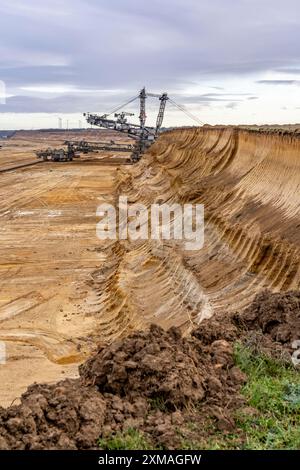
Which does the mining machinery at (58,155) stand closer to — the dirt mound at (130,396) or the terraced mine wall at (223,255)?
the terraced mine wall at (223,255)

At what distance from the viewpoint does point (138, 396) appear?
6.02 meters

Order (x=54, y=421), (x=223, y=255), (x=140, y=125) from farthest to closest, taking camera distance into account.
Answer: (x=140, y=125) → (x=223, y=255) → (x=54, y=421)

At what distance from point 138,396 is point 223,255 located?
353 inches

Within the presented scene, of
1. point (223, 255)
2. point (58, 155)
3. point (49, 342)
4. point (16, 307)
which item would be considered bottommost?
point (58, 155)

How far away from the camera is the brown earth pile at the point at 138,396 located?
5.30m

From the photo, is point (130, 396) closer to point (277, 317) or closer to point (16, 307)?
point (277, 317)

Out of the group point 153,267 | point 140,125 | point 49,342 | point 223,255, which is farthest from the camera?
point 140,125

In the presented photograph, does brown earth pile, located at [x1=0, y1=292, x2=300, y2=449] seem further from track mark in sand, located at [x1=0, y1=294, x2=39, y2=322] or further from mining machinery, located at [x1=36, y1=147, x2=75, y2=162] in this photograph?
mining machinery, located at [x1=36, y1=147, x2=75, y2=162]

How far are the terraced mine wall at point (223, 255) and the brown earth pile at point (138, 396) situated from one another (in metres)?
4.44

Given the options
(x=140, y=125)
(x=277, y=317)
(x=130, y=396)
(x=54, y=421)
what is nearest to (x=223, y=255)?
(x=277, y=317)

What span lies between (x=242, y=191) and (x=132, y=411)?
45.3 feet

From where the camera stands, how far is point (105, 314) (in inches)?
563

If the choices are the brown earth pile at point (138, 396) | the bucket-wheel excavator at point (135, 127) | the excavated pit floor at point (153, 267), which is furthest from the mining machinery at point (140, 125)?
the brown earth pile at point (138, 396)

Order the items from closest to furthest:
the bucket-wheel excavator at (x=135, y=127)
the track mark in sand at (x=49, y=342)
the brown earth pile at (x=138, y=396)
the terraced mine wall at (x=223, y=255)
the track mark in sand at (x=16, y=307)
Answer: the brown earth pile at (x=138, y=396), the track mark in sand at (x=49, y=342), the terraced mine wall at (x=223, y=255), the track mark in sand at (x=16, y=307), the bucket-wheel excavator at (x=135, y=127)
